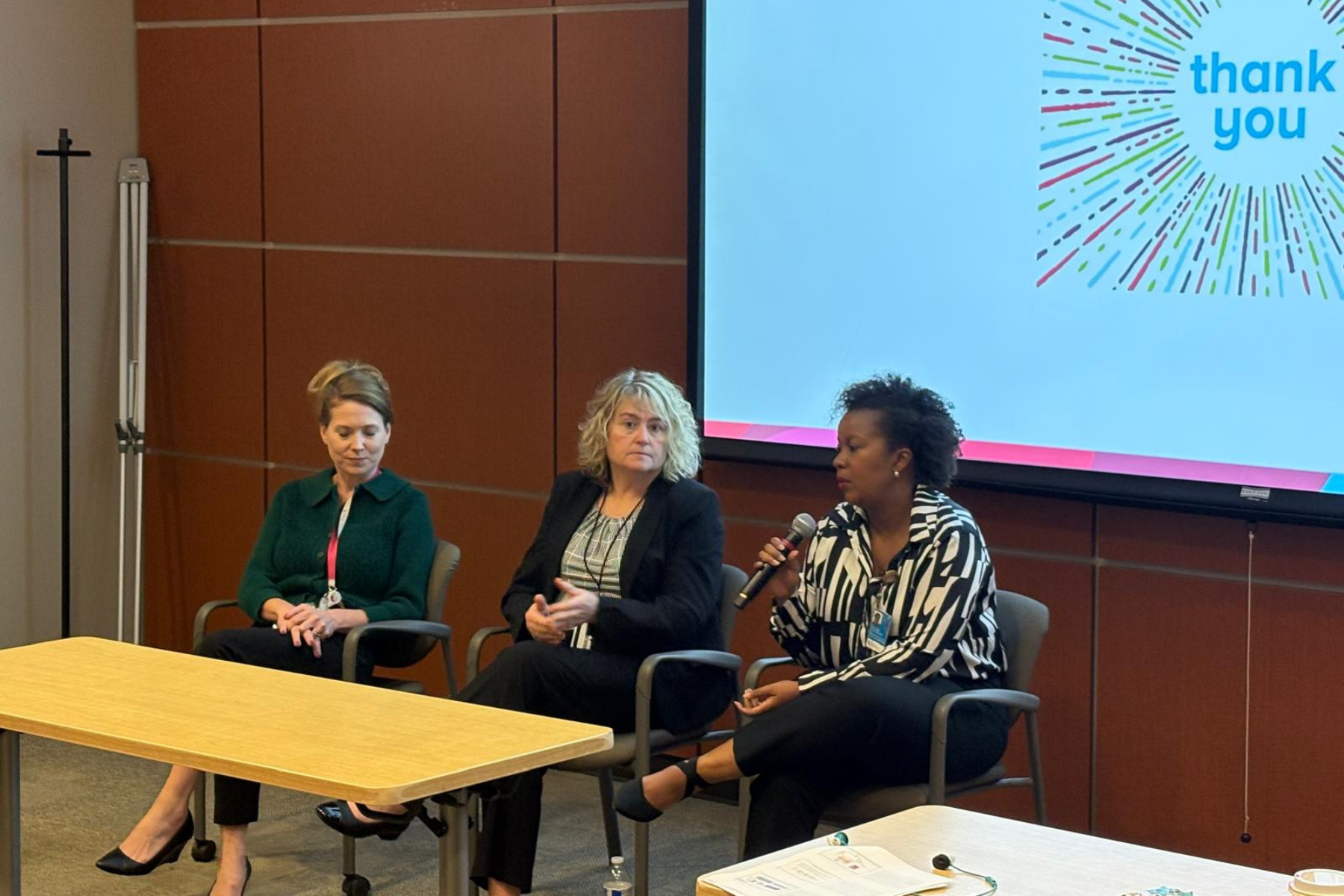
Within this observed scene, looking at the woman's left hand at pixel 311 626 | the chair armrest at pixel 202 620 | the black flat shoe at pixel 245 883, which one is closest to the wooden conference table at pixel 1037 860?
the black flat shoe at pixel 245 883

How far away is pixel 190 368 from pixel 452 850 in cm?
338

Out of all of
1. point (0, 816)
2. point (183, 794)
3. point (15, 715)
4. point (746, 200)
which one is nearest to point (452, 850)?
point (15, 715)

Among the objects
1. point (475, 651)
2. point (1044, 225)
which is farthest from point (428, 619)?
point (1044, 225)

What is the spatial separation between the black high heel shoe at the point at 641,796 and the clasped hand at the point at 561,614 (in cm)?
46

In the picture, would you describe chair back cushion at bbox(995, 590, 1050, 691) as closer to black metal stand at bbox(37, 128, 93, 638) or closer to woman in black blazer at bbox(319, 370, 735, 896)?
woman in black blazer at bbox(319, 370, 735, 896)

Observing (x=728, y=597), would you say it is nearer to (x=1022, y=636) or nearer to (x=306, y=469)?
(x=1022, y=636)

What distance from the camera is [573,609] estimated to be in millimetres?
3979

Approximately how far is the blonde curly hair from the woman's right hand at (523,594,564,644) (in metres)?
0.37

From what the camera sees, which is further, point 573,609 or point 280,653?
point 280,653

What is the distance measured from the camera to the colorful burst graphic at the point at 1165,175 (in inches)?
149

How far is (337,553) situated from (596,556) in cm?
68

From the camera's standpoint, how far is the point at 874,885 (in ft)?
7.50

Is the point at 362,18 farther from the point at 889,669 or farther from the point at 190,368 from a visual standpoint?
the point at 889,669

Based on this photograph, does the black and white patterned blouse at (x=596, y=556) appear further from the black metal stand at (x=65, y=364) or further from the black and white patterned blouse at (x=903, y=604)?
the black metal stand at (x=65, y=364)
